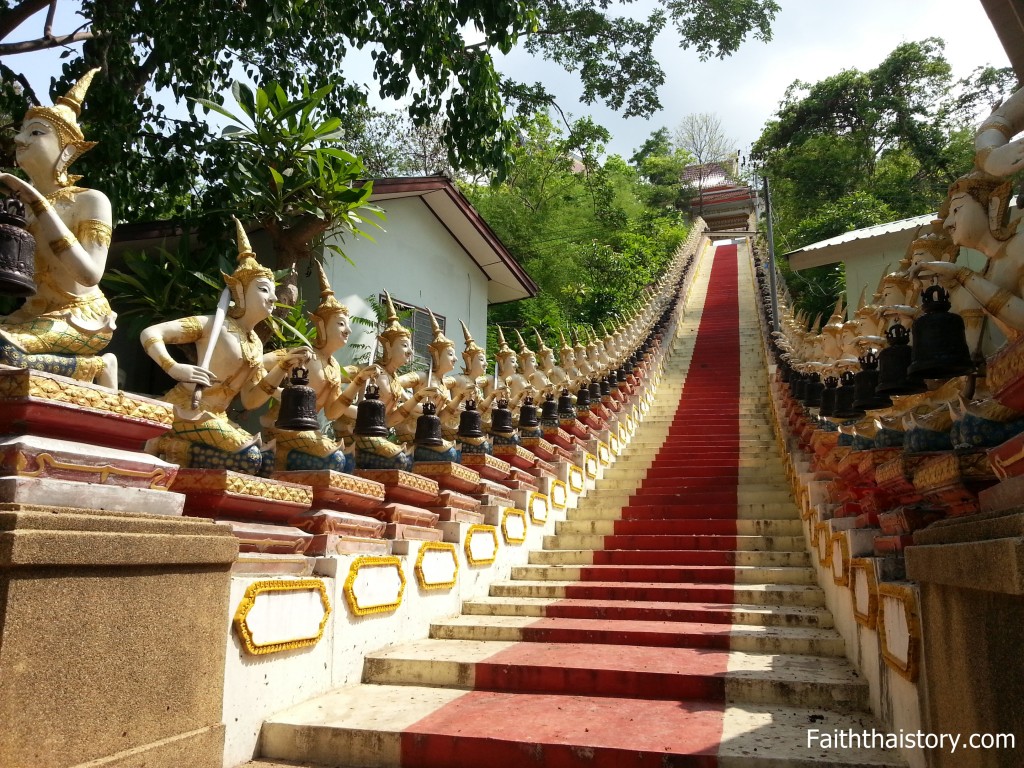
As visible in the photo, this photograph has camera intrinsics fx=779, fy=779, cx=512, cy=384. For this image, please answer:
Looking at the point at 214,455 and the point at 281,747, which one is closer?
the point at 281,747

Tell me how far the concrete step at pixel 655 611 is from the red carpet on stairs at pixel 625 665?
1 centimetres

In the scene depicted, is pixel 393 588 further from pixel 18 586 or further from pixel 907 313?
pixel 907 313

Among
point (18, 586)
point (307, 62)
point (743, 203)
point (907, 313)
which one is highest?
point (743, 203)

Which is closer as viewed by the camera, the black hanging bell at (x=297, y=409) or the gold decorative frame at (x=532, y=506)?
the black hanging bell at (x=297, y=409)

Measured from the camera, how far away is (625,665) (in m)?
4.71

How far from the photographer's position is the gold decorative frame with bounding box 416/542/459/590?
5676 mm

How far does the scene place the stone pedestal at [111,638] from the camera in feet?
8.66

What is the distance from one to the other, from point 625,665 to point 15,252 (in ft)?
12.5

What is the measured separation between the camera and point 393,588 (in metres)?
5.32

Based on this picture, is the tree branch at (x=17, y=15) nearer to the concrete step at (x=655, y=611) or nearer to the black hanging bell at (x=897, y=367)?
the concrete step at (x=655, y=611)

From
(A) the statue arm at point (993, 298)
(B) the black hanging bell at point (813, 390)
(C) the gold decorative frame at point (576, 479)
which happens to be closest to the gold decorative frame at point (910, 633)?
(A) the statue arm at point (993, 298)

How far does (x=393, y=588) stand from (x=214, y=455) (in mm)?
1706

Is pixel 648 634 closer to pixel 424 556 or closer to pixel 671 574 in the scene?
pixel 671 574

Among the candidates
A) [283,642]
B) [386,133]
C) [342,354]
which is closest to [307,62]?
[342,354]
